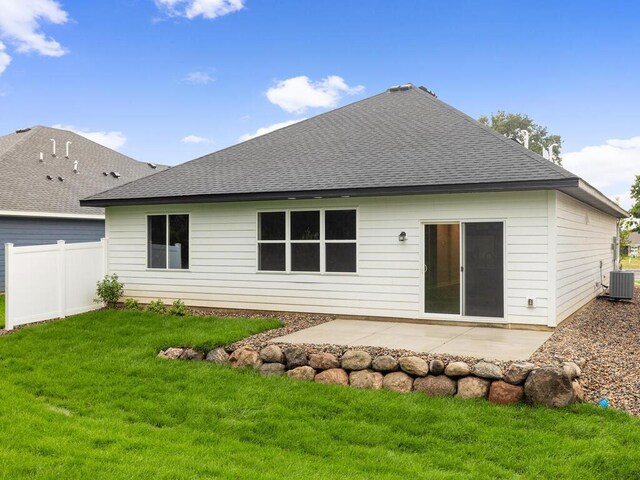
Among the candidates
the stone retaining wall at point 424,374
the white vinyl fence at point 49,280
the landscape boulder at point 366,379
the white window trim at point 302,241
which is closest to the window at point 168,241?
the white vinyl fence at point 49,280

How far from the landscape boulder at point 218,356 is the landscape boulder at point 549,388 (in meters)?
3.83

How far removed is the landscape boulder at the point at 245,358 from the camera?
21.7ft

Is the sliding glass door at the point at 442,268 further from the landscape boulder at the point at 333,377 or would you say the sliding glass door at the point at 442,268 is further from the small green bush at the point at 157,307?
the small green bush at the point at 157,307

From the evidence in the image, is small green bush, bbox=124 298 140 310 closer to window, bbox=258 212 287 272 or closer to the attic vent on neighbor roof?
window, bbox=258 212 287 272

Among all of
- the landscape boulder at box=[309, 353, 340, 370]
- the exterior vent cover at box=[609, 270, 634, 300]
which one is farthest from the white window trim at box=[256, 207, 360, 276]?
the exterior vent cover at box=[609, 270, 634, 300]

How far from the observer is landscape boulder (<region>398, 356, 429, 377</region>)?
573 cm

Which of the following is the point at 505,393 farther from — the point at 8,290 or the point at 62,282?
the point at 62,282

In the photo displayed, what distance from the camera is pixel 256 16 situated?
50.8 feet

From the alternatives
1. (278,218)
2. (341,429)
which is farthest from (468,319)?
(341,429)

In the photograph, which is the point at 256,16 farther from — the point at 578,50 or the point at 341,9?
the point at 578,50

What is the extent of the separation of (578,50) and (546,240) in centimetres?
1126

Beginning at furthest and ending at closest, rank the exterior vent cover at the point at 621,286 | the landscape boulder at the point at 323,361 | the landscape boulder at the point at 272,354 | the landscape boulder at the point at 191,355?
the exterior vent cover at the point at 621,286 → the landscape boulder at the point at 191,355 → the landscape boulder at the point at 272,354 → the landscape boulder at the point at 323,361

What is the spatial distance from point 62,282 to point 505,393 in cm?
889

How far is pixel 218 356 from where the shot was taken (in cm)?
702
